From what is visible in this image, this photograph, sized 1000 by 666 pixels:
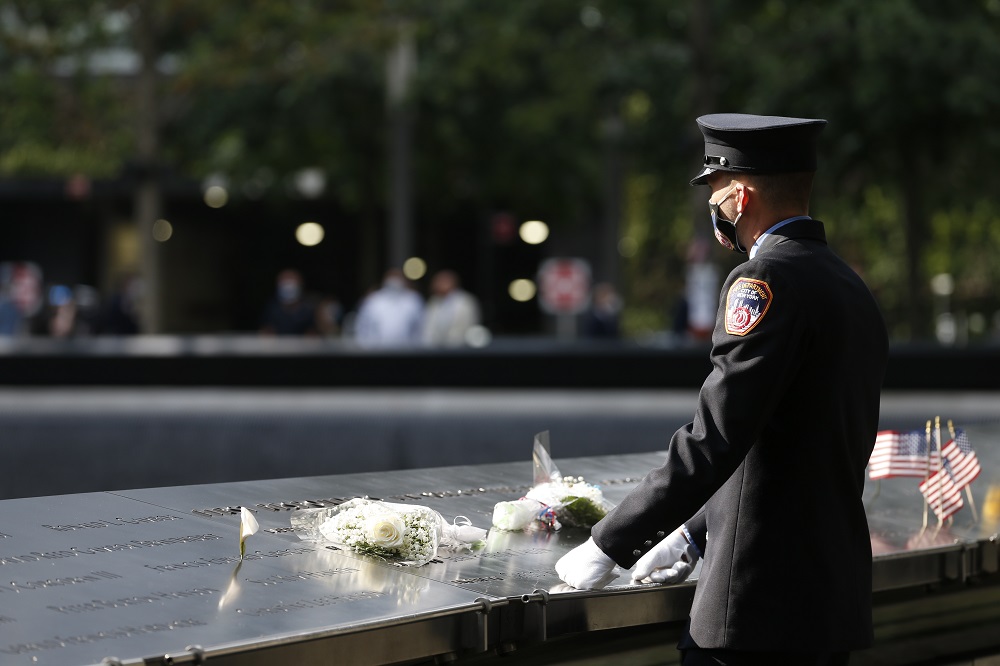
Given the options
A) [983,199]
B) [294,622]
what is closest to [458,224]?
[983,199]

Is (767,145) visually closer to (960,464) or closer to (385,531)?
(385,531)

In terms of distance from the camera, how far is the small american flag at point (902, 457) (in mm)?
5102

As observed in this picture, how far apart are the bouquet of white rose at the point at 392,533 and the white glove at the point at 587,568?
445 mm

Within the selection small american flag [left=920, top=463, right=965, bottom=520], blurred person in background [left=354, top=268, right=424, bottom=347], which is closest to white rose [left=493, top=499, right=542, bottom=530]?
small american flag [left=920, top=463, right=965, bottom=520]

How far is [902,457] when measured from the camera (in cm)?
514

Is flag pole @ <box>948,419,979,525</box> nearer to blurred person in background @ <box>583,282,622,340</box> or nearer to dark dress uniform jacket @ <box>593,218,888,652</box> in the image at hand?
dark dress uniform jacket @ <box>593,218,888,652</box>

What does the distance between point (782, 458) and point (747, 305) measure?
1.21 ft

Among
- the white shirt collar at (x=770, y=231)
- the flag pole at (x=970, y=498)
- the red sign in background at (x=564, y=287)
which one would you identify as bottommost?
the flag pole at (x=970, y=498)

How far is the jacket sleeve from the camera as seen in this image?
3016 mm

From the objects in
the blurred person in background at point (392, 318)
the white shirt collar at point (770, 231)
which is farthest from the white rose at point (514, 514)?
the blurred person in background at point (392, 318)

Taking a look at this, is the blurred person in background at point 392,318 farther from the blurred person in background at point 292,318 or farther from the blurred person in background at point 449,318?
the blurred person in background at point 292,318

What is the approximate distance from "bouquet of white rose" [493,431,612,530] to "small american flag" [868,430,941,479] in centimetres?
132

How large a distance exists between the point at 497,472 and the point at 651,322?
31.5 m

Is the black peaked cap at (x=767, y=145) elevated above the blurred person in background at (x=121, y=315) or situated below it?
above
